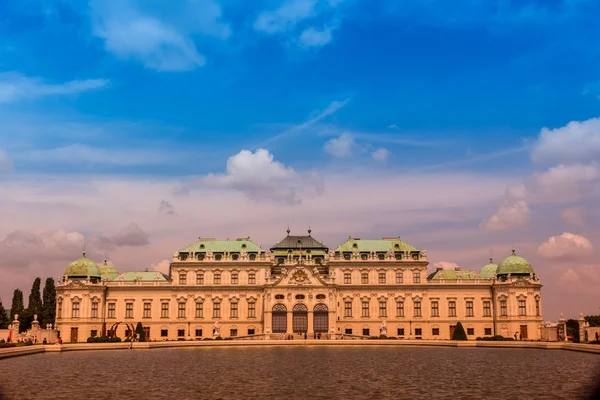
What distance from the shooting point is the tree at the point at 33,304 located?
4823 inches

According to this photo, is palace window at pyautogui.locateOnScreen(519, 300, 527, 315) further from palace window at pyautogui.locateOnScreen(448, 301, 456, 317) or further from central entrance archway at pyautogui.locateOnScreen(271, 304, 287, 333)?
central entrance archway at pyautogui.locateOnScreen(271, 304, 287, 333)

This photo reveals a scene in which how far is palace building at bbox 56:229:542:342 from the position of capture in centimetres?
11062

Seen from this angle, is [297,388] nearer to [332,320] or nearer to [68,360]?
[68,360]

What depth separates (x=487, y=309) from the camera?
11231cm

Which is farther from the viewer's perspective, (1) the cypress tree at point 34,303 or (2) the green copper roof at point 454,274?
(1) the cypress tree at point 34,303

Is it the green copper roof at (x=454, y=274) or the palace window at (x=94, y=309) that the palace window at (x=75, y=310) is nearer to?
the palace window at (x=94, y=309)

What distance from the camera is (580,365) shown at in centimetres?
5684

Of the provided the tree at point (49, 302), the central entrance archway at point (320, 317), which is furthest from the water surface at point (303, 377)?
the tree at point (49, 302)

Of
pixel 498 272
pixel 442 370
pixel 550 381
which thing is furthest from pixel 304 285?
pixel 550 381

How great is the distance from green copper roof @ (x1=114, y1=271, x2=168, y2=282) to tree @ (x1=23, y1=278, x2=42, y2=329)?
54.0ft

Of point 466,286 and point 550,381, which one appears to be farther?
point 466,286

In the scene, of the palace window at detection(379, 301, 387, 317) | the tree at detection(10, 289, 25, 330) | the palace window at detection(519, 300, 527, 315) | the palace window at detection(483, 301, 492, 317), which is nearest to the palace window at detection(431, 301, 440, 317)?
the palace window at detection(483, 301, 492, 317)

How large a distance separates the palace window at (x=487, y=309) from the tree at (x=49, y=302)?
73174 millimetres

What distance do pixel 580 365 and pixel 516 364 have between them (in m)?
5.10
